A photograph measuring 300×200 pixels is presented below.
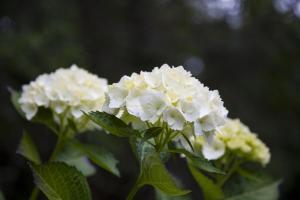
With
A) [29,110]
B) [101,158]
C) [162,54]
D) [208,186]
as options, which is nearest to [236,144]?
[208,186]

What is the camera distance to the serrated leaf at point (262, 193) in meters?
1.26

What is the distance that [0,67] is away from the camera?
12.9 ft

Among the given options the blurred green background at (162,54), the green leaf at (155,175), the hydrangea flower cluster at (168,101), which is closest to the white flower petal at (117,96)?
the hydrangea flower cluster at (168,101)

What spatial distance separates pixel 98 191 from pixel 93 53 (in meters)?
1.65

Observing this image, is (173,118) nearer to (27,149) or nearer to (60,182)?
(60,182)

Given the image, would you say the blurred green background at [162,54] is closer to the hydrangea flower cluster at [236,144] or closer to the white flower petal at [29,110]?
the white flower petal at [29,110]

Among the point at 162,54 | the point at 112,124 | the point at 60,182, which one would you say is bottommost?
the point at 60,182

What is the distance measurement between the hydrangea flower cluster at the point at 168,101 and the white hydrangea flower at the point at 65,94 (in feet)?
1.34

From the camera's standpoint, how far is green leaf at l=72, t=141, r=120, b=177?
113 centimetres

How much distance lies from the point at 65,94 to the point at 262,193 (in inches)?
25.1

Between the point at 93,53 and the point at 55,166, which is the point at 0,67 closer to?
the point at 93,53

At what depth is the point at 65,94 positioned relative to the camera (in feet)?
4.27

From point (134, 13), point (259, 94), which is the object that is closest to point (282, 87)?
point (259, 94)

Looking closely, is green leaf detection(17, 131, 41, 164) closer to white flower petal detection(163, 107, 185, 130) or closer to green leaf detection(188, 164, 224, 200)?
green leaf detection(188, 164, 224, 200)
